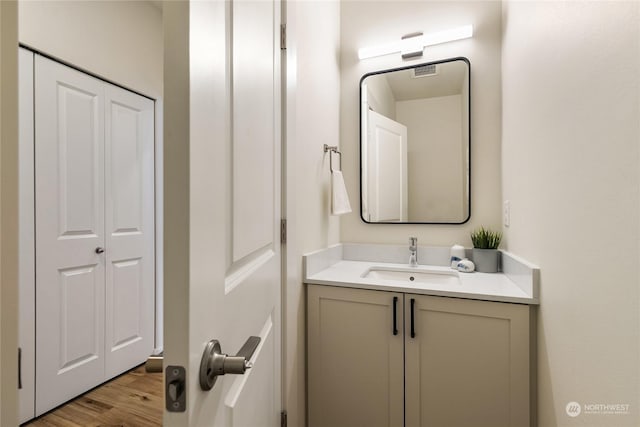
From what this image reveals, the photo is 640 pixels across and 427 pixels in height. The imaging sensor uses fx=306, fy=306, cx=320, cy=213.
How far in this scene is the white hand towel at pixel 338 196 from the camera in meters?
1.67

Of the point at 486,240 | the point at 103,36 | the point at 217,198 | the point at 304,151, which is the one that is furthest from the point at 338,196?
the point at 103,36

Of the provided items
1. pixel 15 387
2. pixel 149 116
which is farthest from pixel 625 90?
pixel 149 116

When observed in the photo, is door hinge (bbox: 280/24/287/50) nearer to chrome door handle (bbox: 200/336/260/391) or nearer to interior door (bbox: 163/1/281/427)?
interior door (bbox: 163/1/281/427)

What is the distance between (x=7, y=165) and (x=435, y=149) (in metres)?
1.81

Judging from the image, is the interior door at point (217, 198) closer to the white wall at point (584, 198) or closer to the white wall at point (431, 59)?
the white wall at point (584, 198)

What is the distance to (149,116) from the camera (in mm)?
2285

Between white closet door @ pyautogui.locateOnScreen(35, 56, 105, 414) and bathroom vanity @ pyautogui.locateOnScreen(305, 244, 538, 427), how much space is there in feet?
4.67

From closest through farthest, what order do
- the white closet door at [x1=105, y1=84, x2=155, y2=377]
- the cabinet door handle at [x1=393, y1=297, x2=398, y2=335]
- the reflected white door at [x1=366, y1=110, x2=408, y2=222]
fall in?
the cabinet door handle at [x1=393, y1=297, x2=398, y2=335], the reflected white door at [x1=366, y1=110, x2=408, y2=222], the white closet door at [x1=105, y1=84, x2=155, y2=377]

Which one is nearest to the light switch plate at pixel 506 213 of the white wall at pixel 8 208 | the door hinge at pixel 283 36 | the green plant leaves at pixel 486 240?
the green plant leaves at pixel 486 240

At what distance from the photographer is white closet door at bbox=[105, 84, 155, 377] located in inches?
78.6

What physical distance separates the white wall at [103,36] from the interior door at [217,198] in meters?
1.65

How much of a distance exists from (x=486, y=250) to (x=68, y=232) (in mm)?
2328

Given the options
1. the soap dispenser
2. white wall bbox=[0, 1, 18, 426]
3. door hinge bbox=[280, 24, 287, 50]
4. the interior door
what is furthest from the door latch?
the soap dispenser

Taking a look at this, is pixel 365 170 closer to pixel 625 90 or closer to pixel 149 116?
pixel 625 90
